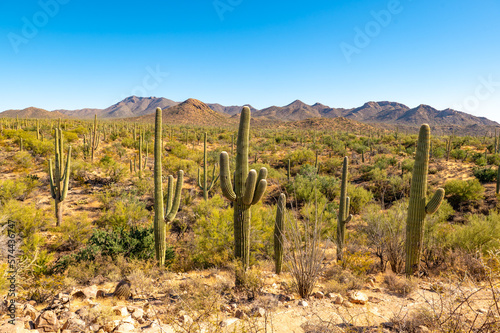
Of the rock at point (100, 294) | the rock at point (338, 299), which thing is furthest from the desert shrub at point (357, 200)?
the rock at point (100, 294)

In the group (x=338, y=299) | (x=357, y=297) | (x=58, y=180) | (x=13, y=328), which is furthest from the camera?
(x=58, y=180)

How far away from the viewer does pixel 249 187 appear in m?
5.48

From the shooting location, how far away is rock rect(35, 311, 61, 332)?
12.6 ft

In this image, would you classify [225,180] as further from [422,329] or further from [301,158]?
[301,158]

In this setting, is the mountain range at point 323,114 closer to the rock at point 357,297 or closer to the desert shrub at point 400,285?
the desert shrub at point 400,285

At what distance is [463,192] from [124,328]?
56.3 feet

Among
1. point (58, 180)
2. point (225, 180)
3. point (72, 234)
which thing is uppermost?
point (225, 180)

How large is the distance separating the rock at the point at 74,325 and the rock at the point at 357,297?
4881mm

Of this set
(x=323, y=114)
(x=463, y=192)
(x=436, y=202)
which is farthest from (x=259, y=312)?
(x=323, y=114)

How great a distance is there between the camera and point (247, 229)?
19.1ft

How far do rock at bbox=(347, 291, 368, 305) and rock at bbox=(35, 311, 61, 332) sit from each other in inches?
207

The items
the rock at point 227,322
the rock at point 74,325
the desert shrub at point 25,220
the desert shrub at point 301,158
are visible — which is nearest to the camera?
the rock at point 74,325

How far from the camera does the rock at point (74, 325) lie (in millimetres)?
3891

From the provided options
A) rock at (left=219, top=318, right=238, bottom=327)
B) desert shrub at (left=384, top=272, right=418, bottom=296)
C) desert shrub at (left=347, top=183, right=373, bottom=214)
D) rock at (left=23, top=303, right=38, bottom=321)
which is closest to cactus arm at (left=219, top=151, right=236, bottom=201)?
rock at (left=219, top=318, right=238, bottom=327)
